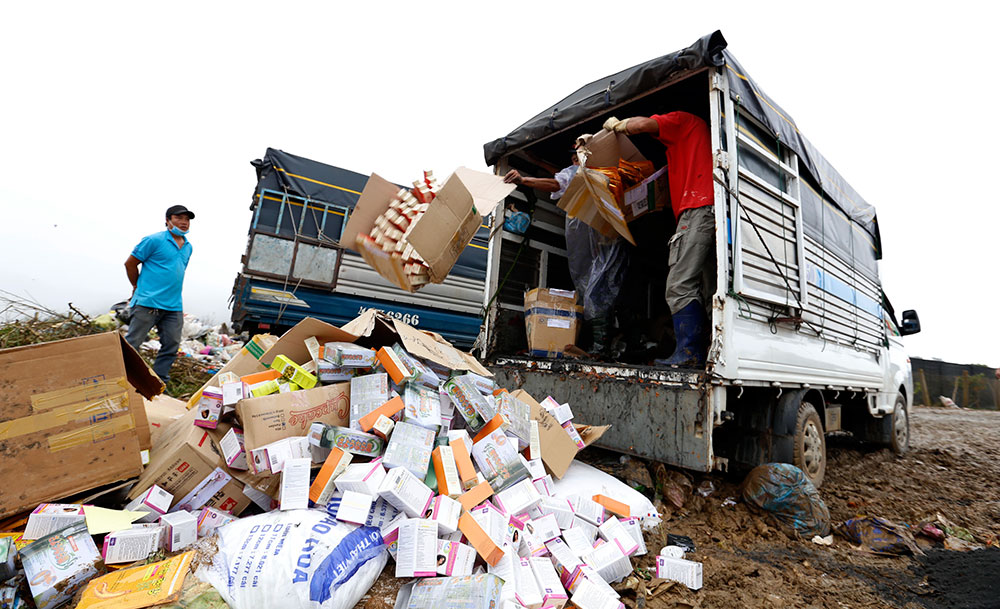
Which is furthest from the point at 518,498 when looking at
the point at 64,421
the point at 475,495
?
the point at 64,421

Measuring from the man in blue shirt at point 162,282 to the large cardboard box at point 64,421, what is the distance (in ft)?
Result: 6.48

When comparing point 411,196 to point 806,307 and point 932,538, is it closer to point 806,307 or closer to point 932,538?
point 806,307

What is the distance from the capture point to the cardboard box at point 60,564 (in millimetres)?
1377

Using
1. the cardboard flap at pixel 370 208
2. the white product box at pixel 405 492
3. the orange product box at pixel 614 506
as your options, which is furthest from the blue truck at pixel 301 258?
the orange product box at pixel 614 506

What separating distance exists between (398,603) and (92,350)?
62.8 inches

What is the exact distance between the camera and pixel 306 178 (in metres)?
5.66

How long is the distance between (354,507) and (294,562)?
286 millimetres

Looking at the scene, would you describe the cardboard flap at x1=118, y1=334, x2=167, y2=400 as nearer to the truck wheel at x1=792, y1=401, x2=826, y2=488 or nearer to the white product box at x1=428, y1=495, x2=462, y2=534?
the white product box at x1=428, y1=495, x2=462, y2=534

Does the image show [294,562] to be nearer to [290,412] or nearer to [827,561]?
[290,412]

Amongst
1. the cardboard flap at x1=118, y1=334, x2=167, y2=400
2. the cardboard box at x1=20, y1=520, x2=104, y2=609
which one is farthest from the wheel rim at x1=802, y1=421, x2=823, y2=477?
the cardboard flap at x1=118, y1=334, x2=167, y2=400

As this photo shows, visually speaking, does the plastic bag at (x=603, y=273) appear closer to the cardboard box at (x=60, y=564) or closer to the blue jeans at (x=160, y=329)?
the cardboard box at (x=60, y=564)

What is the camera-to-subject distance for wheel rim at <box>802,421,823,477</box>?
10.4ft

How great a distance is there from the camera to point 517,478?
2.09 meters

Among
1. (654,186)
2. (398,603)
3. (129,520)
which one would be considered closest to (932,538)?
(654,186)
